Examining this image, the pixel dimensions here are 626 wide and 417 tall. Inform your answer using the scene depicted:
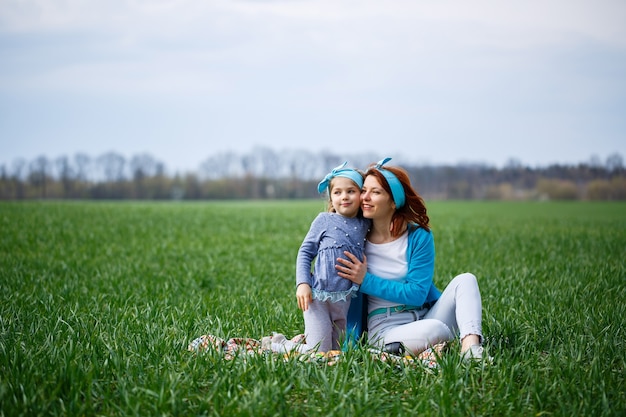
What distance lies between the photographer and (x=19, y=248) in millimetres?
11805

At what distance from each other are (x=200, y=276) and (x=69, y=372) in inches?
197

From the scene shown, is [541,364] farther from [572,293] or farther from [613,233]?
[613,233]

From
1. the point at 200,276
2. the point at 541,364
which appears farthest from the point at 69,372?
the point at 200,276

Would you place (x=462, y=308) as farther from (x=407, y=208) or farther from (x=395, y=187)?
(x=395, y=187)

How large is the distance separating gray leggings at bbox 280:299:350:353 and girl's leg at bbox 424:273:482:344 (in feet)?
2.26

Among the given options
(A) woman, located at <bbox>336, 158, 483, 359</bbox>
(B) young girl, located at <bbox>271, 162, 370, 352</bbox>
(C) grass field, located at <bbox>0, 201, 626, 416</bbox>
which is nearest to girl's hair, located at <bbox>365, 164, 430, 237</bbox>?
(A) woman, located at <bbox>336, 158, 483, 359</bbox>

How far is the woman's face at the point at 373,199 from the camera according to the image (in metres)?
4.60

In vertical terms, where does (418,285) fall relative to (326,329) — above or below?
above

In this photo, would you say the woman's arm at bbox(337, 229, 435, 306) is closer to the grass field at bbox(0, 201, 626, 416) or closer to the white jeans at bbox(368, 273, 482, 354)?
the white jeans at bbox(368, 273, 482, 354)

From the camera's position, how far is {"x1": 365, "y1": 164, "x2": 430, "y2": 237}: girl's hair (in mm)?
4715

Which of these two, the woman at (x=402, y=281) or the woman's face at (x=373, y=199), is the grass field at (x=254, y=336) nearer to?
the woman at (x=402, y=281)

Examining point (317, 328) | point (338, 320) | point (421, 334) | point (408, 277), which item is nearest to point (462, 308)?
point (421, 334)

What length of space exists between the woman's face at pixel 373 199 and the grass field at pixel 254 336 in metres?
1.03

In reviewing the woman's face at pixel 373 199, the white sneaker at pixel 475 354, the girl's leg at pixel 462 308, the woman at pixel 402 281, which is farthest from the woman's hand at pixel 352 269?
the white sneaker at pixel 475 354
